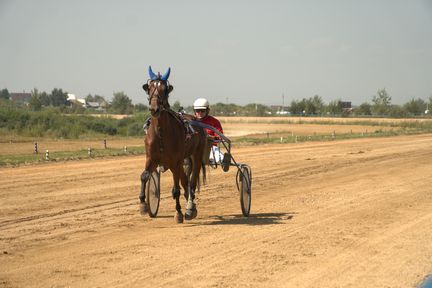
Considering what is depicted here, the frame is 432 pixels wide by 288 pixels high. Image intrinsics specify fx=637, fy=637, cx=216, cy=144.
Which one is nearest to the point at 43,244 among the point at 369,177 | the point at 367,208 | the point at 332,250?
the point at 332,250

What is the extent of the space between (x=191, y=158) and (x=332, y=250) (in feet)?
11.1

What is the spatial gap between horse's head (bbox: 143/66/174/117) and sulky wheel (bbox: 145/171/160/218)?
158 cm

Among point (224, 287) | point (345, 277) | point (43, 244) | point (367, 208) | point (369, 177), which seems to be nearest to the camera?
point (224, 287)

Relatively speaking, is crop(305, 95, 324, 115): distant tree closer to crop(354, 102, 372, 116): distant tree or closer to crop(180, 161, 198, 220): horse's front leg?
crop(354, 102, 372, 116): distant tree

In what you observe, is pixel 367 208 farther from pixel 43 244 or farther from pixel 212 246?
pixel 43 244

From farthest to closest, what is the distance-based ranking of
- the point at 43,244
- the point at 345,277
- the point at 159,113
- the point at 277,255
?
the point at 159,113
the point at 43,244
the point at 277,255
the point at 345,277

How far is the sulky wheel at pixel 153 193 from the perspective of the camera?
10.0 meters

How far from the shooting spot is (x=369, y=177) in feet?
58.3

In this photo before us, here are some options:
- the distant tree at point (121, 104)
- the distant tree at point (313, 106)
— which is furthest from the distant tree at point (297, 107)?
the distant tree at point (121, 104)

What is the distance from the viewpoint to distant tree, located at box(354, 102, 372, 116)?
12181cm

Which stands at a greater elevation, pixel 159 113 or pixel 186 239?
pixel 159 113

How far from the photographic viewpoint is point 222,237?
8688 millimetres

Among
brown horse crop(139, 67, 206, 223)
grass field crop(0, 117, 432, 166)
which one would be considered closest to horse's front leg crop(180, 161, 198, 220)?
brown horse crop(139, 67, 206, 223)

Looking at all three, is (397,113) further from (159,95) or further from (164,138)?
(159,95)
